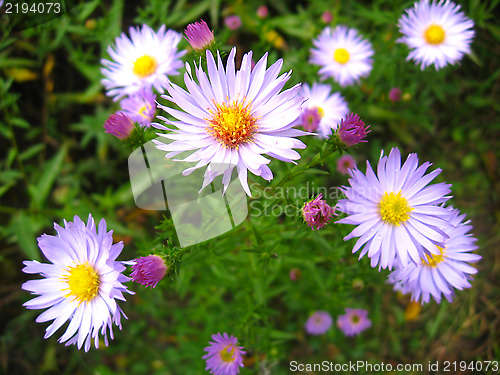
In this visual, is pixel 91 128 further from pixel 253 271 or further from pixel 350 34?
pixel 350 34

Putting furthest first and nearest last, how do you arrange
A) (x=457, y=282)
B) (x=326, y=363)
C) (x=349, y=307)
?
(x=326, y=363) → (x=349, y=307) → (x=457, y=282)

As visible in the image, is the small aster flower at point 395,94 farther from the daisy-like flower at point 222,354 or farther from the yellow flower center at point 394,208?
the daisy-like flower at point 222,354

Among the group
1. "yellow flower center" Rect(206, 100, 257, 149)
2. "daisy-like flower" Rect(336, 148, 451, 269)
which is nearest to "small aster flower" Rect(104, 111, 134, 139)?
"yellow flower center" Rect(206, 100, 257, 149)

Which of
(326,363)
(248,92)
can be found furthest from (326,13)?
(326,363)

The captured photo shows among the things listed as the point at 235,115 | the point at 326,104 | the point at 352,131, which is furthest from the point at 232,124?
the point at 326,104

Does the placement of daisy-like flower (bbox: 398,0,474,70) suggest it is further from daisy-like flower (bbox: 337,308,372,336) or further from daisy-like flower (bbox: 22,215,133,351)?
daisy-like flower (bbox: 22,215,133,351)

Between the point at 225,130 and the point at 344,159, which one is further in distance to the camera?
the point at 344,159
